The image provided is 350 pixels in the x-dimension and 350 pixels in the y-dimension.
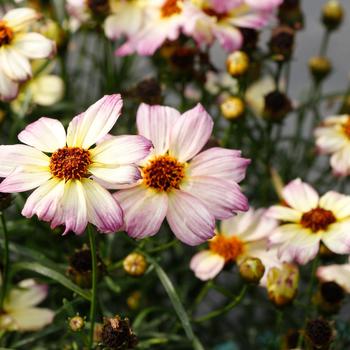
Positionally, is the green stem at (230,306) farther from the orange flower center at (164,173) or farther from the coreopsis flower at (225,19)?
the coreopsis flower at (225,19)

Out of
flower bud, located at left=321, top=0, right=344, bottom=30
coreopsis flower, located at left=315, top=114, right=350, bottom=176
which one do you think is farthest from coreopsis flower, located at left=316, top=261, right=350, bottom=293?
flower bud, located at left=321, top=0, right=344, bottom=30

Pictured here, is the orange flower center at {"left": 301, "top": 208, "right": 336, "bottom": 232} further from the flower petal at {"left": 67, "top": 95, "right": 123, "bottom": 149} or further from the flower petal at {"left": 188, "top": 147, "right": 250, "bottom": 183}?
the flower petal at {"left": 67, "top": 95, "right": 123, "bottom": 149}

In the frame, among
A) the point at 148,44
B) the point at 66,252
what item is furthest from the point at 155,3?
the point at 66,252

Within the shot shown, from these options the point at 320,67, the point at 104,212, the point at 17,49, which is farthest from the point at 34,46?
the point at 320,67

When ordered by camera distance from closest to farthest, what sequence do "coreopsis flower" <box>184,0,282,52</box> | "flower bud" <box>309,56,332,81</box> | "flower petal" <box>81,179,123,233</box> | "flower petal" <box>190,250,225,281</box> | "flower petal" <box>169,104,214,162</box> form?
1. "flower petal" <box>81,179,123,233</box>
2. "flower petal" <box>169,104,214,162</box>
3. "flower petal" <box>190,250,225,281</box>
4. "coreopsis flower" <box>184,0,282,52</box>
5. "flower bud" <box>309,56,332,81</box>

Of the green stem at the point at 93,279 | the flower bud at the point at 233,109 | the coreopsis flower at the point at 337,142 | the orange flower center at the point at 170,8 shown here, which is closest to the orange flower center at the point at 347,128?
the coreopsis flower at the point at 337,142

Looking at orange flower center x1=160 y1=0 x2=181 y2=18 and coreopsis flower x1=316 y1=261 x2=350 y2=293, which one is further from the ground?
orange flower center x1=160 y1=0 x2=181 y2=18
